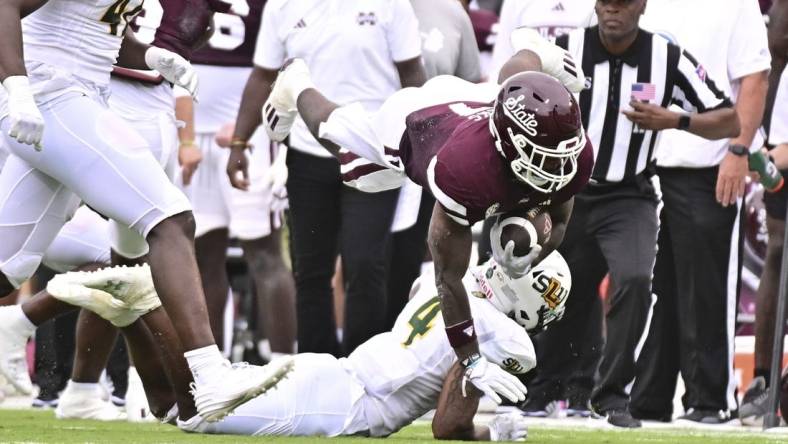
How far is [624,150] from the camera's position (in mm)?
7559

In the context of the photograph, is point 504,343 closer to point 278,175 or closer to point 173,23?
point 173,23

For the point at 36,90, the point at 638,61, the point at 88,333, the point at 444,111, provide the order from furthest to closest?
the point at 638,61, the point at 88,333, the point at 444,111, the point at 36,90

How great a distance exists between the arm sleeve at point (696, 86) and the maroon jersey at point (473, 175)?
169 cm

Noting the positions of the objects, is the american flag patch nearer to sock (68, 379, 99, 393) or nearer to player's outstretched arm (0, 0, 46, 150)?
sock (68, 379, 99, 393)

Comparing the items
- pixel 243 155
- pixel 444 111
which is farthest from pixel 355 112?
pixel 243 155

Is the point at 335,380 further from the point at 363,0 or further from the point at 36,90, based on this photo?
the point at 363,0

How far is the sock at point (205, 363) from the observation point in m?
5.37

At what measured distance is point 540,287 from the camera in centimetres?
595

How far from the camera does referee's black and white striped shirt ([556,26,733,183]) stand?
24.6 ft

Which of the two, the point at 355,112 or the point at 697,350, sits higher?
the point at 355,112

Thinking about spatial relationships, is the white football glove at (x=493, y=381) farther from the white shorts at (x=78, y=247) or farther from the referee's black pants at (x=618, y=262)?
the white shorts at (x=78, y=247)

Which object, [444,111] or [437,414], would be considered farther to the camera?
[444,111]

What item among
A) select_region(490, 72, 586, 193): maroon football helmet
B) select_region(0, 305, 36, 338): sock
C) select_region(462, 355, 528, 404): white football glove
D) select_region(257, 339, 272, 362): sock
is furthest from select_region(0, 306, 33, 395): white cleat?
select_region(257, 339, 272, 362): sock

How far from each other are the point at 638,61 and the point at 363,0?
128cm
